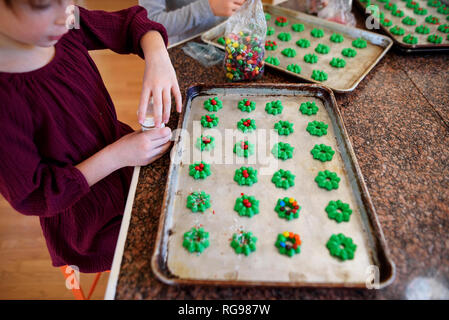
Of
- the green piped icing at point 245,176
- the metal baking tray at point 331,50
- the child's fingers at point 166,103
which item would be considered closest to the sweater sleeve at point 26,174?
the child's fingers at point 166,103

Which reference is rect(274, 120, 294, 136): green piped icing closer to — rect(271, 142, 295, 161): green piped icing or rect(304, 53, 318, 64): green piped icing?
rect(271, 142, 295, 161): green piped icing

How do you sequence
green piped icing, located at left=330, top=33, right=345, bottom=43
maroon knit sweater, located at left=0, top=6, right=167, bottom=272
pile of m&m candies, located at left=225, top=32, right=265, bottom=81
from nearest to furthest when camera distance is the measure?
maroon knit sweater, located at left=0, top=6, right=167, bottom=272, pile of m&m candies, located at left=225, top=32, right=265, bottom=81, green piped icing, located at left=330, top=33, right=345, bottom=43

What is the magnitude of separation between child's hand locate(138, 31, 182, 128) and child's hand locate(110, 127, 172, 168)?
0.03m

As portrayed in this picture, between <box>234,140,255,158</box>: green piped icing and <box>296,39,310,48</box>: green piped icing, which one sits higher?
<box>296,39,310,48</box>: green piped icing

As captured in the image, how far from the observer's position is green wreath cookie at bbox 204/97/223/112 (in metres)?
0.87

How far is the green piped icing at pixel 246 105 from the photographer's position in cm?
87

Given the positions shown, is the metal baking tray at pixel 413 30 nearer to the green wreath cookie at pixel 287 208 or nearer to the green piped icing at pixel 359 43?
the green piped icing at pixel 359 43

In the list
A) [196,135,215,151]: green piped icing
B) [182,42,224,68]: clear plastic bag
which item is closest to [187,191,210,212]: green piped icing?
[196,135,215,151]: green piped icing

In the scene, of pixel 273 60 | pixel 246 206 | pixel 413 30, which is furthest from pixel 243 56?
pixel 413 30

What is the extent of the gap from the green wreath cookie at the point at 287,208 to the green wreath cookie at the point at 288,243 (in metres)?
0.04

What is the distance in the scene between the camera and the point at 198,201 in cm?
68

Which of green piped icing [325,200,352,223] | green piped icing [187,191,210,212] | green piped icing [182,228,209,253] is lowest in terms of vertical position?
green piped icing [182,228,209,253]

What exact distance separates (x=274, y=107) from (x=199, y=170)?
305 millimetres
